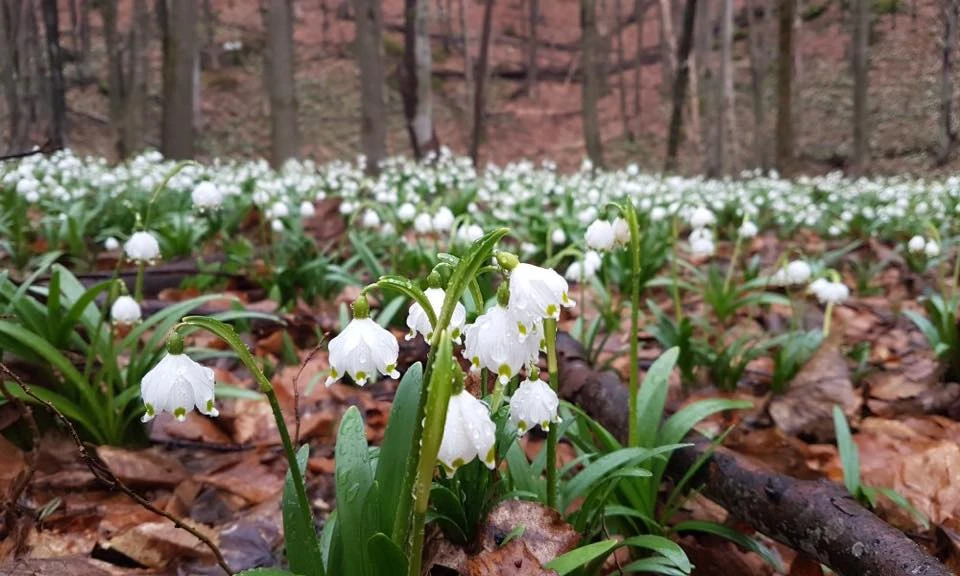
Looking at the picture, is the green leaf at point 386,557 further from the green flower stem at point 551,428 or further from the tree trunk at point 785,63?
the tree trunk at point 785,63

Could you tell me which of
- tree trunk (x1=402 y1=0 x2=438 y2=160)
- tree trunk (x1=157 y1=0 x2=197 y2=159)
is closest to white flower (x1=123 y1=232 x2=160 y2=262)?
tree trunk (x1=157 y1=0 x2=197 y2=159)

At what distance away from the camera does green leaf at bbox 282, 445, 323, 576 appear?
3.81ft

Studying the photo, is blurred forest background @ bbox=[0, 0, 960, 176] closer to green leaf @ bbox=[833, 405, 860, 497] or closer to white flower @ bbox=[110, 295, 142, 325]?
white flower @ bbox=[110, 295, 142, 325]

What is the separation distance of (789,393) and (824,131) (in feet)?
88.0

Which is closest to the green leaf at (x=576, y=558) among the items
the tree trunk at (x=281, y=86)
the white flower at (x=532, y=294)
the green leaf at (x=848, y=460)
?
the white flower at (x=532, y=294)

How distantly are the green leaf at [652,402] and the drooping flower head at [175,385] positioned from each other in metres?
1.14

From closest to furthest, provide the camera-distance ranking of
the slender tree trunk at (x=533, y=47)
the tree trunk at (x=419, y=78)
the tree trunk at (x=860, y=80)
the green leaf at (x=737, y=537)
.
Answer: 1. the green leaf at (x=737, y=537)
2. the tree trunk at (x=419, y=78)
3. the tree trunk at (x=860, y=80)
4. the slender tree trunk at (x=533, y=47)

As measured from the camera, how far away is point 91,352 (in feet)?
7.04

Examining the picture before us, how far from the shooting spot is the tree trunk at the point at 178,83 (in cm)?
1062

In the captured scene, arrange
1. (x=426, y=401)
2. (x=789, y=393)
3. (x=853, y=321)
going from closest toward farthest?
(x=426, y=401), (x=789, y=393), (x=853, y=321)

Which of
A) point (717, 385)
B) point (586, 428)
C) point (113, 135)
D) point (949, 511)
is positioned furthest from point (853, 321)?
point (113, 135)

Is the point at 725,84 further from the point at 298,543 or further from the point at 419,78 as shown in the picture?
the point at 298,543

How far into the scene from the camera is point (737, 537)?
1.61 metres

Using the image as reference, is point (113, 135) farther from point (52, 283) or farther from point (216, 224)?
point (52, 283)
